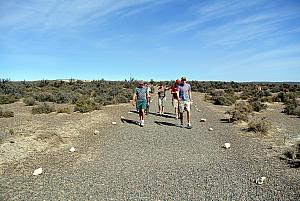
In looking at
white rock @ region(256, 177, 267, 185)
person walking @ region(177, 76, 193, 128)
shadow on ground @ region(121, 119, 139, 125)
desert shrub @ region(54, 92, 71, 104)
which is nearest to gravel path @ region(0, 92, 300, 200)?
white rock @ region(256, 177, 267, 185)

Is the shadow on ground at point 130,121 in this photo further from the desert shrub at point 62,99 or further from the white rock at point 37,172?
the desert shrub at point 62,99

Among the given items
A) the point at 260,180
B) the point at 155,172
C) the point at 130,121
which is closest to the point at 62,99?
the point at 130,121

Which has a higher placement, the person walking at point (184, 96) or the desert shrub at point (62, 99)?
the person walking at point (184, 96)

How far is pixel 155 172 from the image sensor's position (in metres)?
8.02

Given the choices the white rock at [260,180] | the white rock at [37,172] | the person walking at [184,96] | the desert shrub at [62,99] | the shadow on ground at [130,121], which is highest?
the person walking at [184,96]

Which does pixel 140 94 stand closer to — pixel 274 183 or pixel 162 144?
pixel 162 144

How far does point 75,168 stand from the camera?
8.47m

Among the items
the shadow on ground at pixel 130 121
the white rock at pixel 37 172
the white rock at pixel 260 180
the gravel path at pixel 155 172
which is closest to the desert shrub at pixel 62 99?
the shadow on ground at pixel 130 121

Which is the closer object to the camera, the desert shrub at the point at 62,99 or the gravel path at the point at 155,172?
the gravel path at the point at 155,172

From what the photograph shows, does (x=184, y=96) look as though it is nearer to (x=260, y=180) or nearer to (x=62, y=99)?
(x=260, y=180)

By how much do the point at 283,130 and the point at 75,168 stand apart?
9791 millimetres

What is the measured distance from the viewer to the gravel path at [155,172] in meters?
6.61

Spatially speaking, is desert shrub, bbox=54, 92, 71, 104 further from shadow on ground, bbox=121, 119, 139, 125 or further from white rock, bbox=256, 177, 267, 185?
white rock, bbox=256, 177, 267, 185

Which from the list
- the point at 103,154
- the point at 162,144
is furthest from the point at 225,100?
the point at 103,154
